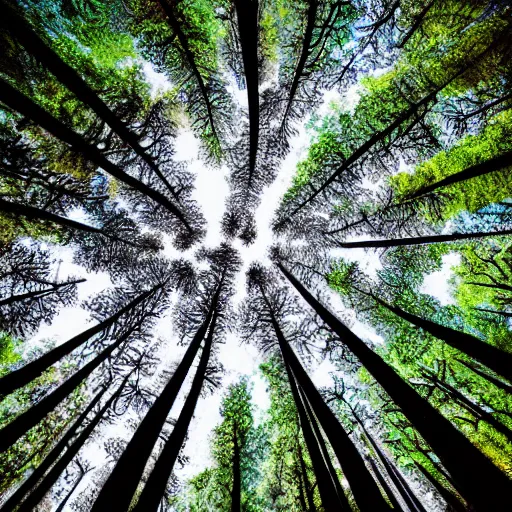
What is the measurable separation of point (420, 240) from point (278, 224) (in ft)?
20.6

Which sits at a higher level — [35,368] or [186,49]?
[186,49]

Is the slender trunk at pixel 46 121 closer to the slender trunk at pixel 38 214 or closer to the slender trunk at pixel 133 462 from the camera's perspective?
the slender trunk at pixel 38 214

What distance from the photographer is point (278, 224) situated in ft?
40.8

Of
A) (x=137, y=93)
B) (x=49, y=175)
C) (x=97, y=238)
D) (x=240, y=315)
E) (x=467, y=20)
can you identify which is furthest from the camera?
(x=240, y=315)

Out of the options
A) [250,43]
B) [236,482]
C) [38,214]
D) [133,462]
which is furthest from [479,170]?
[38,214]

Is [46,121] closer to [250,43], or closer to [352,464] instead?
[250,43]

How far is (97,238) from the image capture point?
9359 millimetres

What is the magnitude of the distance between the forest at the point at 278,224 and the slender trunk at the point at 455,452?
0.05 metres

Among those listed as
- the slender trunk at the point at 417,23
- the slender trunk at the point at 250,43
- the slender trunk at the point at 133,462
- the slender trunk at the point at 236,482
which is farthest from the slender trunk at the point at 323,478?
the slender trunk at the point at 417,23

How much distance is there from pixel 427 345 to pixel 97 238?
12844 mm

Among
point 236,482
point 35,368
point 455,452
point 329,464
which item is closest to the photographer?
point 455,452

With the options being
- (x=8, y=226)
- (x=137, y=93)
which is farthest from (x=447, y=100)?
(x=8, y=226)

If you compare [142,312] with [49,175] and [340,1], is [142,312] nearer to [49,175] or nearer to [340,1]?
[49,175]

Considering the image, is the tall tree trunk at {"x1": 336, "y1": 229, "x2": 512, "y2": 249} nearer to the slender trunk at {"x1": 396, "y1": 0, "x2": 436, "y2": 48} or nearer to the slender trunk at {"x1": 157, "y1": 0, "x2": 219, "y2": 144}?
the slender trunk at {"x1": 396, "y1": 0, "x2": 436, "y2": 48}
